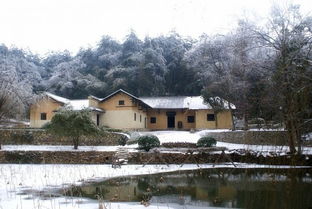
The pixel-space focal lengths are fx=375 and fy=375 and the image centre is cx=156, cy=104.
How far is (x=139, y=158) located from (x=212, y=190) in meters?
9.03

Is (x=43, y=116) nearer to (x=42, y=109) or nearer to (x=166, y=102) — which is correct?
(x=42, y=109)

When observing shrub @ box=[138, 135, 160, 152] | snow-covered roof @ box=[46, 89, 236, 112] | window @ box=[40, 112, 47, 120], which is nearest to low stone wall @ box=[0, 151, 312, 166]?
shrub @ box=[138, 135, 160, 152]

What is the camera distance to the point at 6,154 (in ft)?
71.2

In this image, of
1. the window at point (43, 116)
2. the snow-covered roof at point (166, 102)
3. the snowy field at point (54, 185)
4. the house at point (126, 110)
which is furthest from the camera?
the snow-covered roof at point (166, 102)

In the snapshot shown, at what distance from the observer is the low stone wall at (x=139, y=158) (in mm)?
19031

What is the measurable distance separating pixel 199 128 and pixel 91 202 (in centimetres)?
2978

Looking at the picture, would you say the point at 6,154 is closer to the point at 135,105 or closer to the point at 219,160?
the point at 219,160

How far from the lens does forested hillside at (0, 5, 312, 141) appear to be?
64.0ft

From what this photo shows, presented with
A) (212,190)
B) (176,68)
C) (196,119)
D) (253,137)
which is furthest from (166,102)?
(212,190)

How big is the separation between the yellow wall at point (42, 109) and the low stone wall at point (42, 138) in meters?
9.54

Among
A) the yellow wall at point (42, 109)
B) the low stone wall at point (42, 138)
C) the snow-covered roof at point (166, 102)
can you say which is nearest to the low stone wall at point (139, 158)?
the low stone wall at point (42, 138)

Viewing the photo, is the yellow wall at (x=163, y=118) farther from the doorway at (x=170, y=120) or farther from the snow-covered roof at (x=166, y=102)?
the snow-covered roof at (x=166, y=102)

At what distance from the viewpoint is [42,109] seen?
1511 inches

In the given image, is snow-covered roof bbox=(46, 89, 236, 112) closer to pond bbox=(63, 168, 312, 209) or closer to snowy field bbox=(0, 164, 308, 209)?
snowy field bbox=(0, 164, 308, 209)
